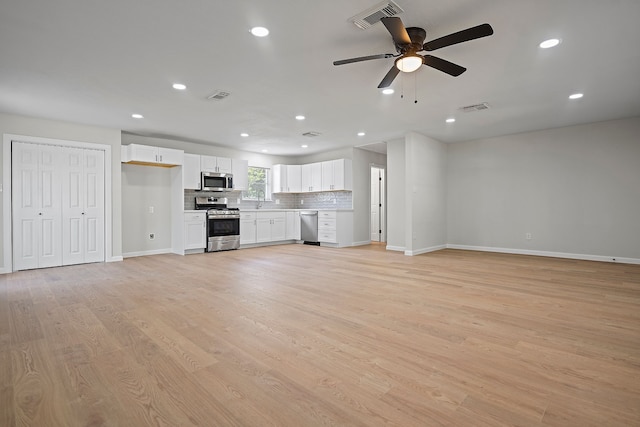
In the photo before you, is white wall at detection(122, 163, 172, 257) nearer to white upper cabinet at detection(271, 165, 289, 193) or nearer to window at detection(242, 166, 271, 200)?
window at detection(242, 166, 271, 200)

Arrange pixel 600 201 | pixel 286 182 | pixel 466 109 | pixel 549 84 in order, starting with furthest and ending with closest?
pixel 286 182 < pixel 600 201 < pixel 466 109 < pixel 549 84

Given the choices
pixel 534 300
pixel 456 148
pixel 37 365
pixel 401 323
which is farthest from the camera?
pixel 456 148

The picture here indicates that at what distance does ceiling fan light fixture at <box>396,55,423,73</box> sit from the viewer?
108 inches

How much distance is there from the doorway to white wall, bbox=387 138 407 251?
1.94 meters

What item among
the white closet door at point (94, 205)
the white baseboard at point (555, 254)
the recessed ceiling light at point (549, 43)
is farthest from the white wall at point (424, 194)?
the white closet door at point (94, 205)

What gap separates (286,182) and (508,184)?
5484mm

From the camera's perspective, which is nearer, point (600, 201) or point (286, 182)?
point (600, 201)

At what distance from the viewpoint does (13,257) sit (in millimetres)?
4895

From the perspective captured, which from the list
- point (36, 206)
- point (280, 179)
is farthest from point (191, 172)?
point (36, 206)

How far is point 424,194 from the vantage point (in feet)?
22.4

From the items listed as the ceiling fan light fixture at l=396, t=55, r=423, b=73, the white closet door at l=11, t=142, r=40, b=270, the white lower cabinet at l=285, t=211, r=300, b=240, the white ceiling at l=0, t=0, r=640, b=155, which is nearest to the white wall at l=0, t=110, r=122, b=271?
the white closet door at l=11, t=142, r=40, b=270

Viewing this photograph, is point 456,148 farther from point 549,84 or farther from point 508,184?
point 549,84

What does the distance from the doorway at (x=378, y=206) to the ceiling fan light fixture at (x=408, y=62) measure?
6.28 m

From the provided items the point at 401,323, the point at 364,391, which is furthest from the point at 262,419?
the point at 401,323
